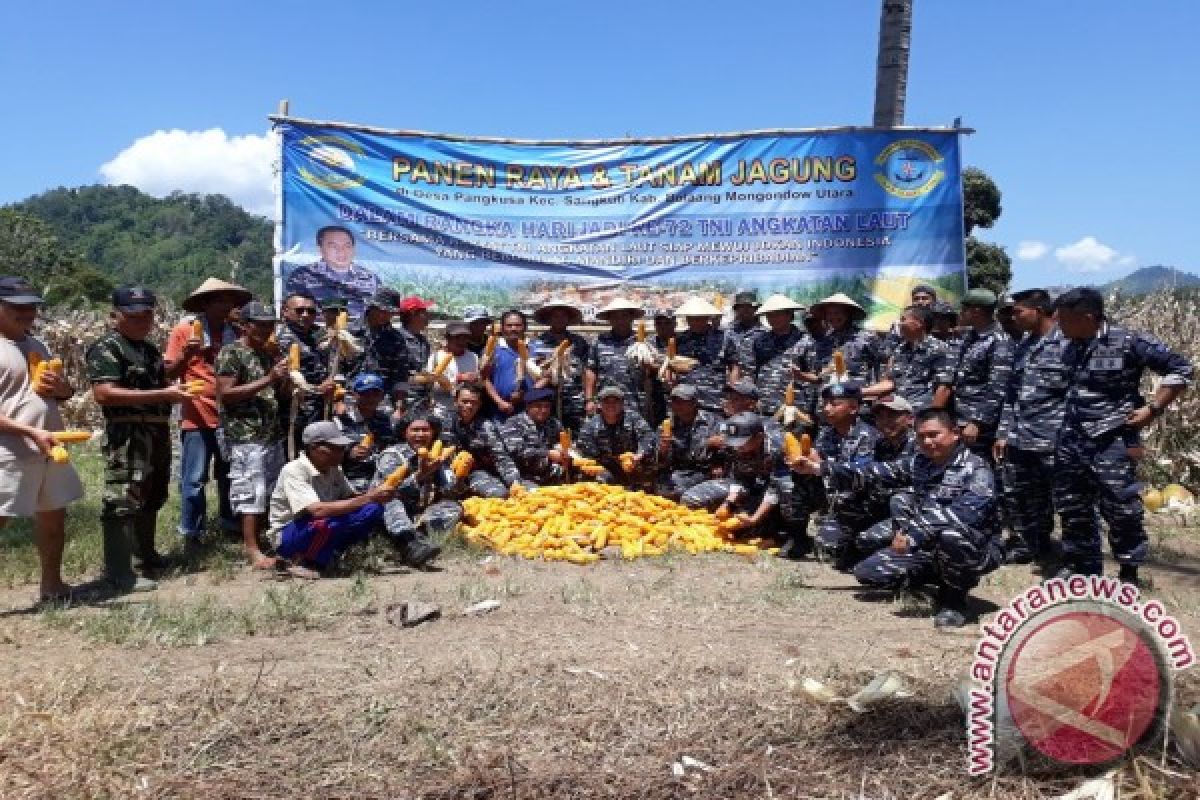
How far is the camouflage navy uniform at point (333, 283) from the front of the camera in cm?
982

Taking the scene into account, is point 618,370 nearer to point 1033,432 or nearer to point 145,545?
point 1033,432

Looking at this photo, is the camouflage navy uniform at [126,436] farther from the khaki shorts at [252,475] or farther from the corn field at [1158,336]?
the corn field at [1158,336]

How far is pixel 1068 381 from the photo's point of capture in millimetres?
6148

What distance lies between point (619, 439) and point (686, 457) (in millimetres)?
644

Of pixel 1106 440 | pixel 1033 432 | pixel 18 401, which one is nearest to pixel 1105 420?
pixel 1106 440

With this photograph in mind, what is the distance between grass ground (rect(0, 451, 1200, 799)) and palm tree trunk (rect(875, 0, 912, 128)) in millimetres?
6503

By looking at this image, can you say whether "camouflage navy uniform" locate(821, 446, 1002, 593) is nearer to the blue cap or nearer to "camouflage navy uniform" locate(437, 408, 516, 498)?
"camouflage navy uniform" locate(437, 408, 516, 498)

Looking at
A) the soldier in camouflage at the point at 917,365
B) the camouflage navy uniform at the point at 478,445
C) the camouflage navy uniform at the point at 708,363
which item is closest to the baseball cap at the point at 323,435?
the camouflage navy uniform at the point at 478,445

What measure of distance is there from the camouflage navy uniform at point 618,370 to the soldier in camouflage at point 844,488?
83.3 inches

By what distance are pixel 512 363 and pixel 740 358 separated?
2236mm

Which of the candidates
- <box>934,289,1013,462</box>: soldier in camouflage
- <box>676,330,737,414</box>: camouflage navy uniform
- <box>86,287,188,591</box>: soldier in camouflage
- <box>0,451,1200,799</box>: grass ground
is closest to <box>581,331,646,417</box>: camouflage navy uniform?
<box>676,330,737,414</box>: camouflage navy uniform

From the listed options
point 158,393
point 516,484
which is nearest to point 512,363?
point 516,484

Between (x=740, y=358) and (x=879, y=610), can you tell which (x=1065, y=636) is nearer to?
(x=879, y=610)

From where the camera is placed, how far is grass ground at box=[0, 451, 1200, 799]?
3.29m
